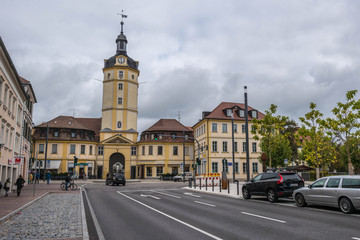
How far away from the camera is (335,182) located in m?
13.0

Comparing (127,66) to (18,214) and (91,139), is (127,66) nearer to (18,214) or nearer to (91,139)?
(91,139)

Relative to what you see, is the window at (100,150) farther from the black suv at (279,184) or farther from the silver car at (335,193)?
the silver car at (335,193)

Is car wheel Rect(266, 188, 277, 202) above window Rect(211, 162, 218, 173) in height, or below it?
below

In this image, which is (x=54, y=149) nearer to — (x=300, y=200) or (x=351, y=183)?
(x=300, y=200)

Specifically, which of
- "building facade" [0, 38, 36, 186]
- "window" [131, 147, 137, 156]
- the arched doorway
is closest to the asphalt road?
"building facade" [0, 38, 36, 186]

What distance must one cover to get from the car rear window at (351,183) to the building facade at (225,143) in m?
41.6

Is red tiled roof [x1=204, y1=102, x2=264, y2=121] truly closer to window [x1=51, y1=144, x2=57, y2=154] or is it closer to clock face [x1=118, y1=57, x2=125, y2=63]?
clock face [x1=118, y1=57, x2=125, y2=63]

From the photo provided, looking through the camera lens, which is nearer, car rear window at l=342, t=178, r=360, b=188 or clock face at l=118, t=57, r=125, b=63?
car rear window at l=342, t=178, r=360, b=188

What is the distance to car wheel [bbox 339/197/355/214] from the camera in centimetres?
1193

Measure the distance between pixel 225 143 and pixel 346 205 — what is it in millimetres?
43812

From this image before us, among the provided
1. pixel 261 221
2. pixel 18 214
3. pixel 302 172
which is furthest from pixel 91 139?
pixel 261 221

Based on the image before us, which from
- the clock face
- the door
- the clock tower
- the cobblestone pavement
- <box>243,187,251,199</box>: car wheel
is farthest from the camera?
the clock face

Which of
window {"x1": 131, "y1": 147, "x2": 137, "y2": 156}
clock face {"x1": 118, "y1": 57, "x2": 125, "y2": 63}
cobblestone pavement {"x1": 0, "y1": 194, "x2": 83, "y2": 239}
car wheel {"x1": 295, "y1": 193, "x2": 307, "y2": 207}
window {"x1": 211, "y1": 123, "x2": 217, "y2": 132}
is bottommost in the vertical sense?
cobblestone pavement {"x1": 0, "y1": 194, "x2": 83, "y2": 239}

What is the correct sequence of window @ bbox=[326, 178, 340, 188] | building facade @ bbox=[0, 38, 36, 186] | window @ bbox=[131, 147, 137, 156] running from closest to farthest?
window @ bbox=[326, 178, 340, 188], building facade @ bbox=[0, 38, 36, 186], window @ bbox=[131, 147, 137, 156]
